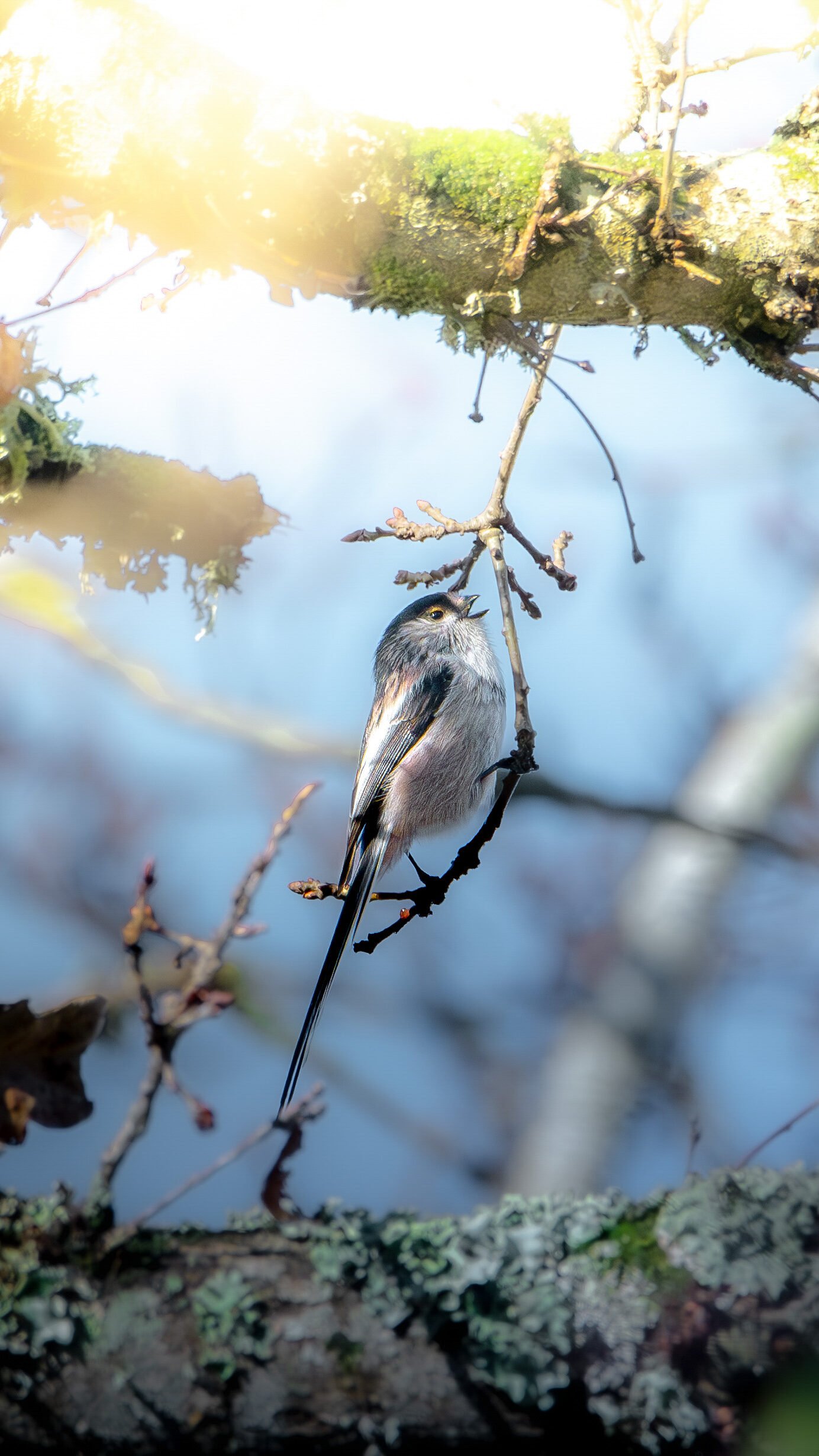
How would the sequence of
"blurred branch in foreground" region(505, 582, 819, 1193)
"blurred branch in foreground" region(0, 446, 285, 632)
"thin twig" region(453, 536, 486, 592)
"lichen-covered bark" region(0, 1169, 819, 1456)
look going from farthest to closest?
"blurred branch in foreground" region(505, 582, 819, 1193)
"blurred branch in foreground" region(0, 446, 285, 632)
"thin twig" region(453, 536, 486, 592)
"lichen-covered bark" region(0, 1169, 819, 1456)

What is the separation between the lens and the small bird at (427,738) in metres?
1.56

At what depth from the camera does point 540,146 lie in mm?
1386

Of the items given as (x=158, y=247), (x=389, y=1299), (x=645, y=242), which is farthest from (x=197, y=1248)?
(x=645, y=242)

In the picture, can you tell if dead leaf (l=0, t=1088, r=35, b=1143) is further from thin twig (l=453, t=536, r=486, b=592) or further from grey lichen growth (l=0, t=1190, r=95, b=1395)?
thin twig (l=453, t=536, r=486, b=592)

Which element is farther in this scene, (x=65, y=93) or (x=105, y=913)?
(x=105, y=913)

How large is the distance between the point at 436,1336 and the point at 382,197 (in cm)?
156

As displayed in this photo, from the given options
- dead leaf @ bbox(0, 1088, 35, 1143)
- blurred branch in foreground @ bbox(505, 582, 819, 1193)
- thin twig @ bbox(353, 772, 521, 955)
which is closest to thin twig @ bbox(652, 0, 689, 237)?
thin twig @ bbox(353, 772, 521, 955)

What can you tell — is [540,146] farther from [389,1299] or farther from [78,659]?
[78,659]

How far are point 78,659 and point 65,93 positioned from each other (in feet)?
8.06

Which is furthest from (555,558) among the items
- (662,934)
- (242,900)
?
(662,934)

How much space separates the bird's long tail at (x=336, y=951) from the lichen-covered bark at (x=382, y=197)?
900 mm

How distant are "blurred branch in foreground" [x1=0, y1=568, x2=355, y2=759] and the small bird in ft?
5.96

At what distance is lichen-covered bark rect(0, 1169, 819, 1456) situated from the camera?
3.31 feet

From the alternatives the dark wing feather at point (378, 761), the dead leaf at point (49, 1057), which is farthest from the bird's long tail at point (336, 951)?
the dead leaf at point (49, 1057)
